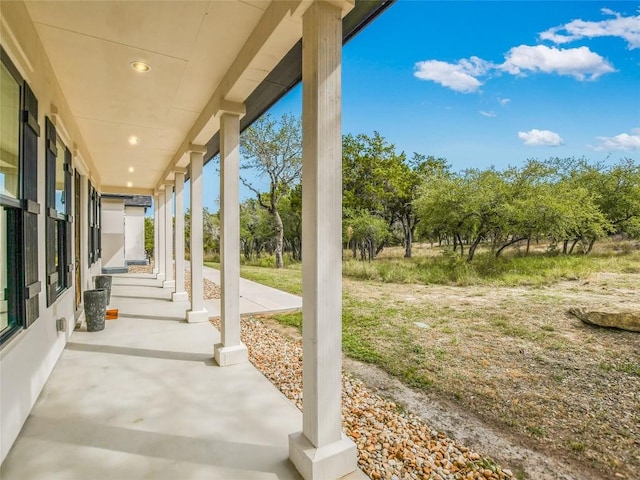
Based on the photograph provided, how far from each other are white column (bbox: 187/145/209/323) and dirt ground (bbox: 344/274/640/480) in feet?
8.45

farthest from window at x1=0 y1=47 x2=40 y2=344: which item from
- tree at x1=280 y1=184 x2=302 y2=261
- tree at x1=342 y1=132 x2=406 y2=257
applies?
tree at x1=342 y1=132 x2=406 y2=257

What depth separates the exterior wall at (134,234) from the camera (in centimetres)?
1481

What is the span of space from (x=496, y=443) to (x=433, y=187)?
11937mm

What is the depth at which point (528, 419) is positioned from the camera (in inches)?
99.8

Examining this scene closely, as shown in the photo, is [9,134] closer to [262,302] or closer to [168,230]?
[262,302]

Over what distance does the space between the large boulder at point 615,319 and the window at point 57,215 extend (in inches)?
275

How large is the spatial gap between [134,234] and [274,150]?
7717 millimetres

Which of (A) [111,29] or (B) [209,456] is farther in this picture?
(A) [111,29]

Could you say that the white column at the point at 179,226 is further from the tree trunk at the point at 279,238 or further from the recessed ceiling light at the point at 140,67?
the tree trunk at the point at 279,238

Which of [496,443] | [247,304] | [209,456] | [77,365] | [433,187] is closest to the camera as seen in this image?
[209,456]

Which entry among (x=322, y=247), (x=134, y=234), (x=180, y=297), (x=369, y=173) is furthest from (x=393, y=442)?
(x=369, y=173)

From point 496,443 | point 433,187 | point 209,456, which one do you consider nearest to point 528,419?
point 496,443

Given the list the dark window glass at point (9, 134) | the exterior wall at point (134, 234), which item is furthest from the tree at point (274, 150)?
the dark window glass at point (9, 134)

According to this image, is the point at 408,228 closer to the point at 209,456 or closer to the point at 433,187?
the point at 433,187
